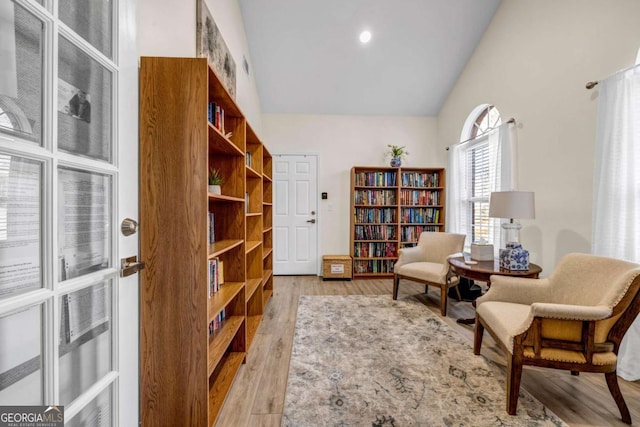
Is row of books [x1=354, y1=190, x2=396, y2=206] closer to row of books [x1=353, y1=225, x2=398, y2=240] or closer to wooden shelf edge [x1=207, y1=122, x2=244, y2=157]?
A: row of books [x1=353, y1=225, x2=398, y2=240]

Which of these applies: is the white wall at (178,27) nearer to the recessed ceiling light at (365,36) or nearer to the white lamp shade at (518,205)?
the recessed ceiling light at (365,36)

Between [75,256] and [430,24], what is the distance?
4.08 meters

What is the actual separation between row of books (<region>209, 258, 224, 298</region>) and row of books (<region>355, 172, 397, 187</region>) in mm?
2731

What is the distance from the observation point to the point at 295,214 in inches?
167

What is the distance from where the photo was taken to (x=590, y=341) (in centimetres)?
132

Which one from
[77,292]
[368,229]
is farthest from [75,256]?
[368,229]

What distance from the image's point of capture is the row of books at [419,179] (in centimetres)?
412

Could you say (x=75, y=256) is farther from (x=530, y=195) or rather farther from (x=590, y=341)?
(x=530, y=195)

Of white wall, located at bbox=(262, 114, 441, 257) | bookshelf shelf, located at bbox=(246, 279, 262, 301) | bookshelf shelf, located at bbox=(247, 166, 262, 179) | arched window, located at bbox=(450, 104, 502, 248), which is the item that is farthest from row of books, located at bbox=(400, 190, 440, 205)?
bookshelf shelf, located at bbox=(246, 279, 262, 301)

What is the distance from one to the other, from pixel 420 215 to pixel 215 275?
11.1ft

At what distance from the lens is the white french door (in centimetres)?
63

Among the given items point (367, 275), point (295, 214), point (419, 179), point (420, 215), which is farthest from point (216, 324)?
point (419, 179)

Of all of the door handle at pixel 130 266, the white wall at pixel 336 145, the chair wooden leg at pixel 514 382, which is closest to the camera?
the door handle at pixel 130 266

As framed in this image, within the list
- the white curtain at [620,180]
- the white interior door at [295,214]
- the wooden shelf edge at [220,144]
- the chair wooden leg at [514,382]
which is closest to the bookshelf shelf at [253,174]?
the wooden shelf edge at [220,144]
